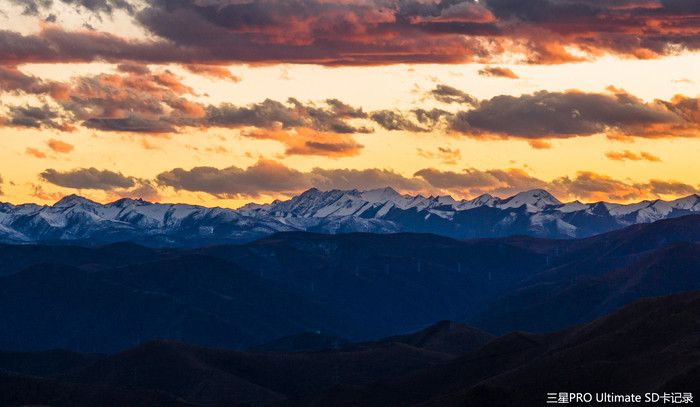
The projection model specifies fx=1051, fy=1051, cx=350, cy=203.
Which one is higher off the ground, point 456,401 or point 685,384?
point 685,384

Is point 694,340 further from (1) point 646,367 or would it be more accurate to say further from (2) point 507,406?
(2) point 507,406

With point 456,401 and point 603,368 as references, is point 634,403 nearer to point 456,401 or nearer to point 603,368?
point 603,368

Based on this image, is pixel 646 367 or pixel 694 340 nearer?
pixel 646 367

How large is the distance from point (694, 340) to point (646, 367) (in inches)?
647

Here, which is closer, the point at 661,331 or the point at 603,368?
the point at 603,368

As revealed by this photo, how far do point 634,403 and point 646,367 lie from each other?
1885cm

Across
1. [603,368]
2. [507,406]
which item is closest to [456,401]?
[507,406]

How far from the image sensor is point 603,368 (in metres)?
169

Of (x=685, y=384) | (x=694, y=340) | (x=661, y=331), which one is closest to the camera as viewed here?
(x=685, y=384)

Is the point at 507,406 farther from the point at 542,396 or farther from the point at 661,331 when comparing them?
the point at 661,331

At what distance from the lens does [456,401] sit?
17200cm

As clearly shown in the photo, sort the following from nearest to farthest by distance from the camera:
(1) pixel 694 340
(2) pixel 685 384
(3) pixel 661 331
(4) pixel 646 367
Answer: (2) pixel 685 384 → (4) pixel 646 367 → (1) pixel 694 340 → (3) pixel 661 331

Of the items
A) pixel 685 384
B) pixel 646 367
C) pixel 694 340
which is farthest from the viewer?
pixel 694 340

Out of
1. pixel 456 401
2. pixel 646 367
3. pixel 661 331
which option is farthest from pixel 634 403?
pixel 661 331
